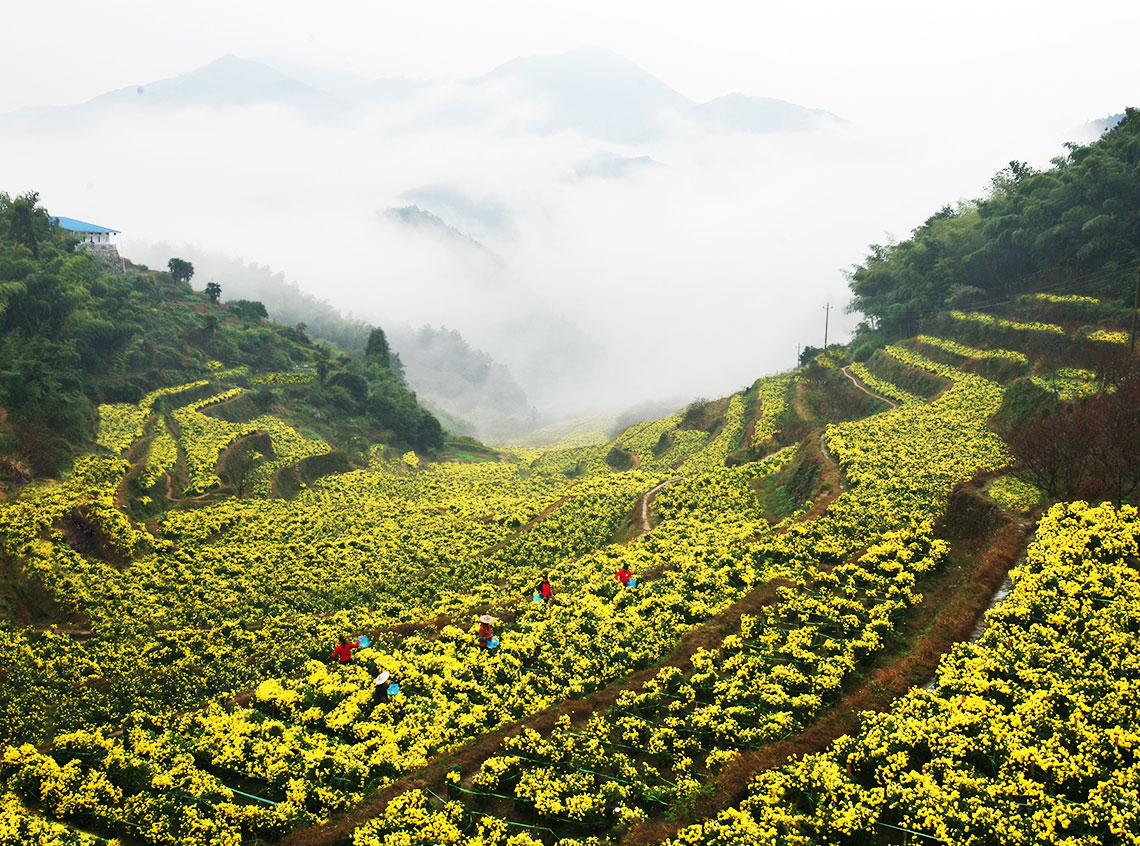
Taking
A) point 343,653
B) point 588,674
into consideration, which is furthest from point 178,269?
point 588,674

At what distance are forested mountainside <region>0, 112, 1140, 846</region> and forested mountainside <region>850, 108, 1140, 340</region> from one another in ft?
24.8

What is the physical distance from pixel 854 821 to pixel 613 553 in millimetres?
19535

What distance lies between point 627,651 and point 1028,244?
4879cm

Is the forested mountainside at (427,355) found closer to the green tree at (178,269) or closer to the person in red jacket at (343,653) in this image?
the green tree at (178,269)

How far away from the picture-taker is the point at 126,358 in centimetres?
5141

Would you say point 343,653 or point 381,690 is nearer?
point 381,690

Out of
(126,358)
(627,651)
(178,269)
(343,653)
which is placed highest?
(178,269)

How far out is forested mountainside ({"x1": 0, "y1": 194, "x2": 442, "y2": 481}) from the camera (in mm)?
35062

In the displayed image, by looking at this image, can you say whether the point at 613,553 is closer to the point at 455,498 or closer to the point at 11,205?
the point at 455,498

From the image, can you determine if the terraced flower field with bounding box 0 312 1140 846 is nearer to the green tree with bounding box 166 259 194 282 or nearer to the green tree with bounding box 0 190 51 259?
the green tree with bounding box 0 190 51 259

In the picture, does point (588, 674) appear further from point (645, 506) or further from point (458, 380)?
point (458, 380)

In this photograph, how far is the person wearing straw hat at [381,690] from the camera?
17.5m

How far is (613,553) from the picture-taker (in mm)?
29656

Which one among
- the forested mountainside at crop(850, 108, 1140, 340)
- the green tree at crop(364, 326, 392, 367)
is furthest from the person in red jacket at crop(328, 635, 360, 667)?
the green tree at crop(364, 326, 392, 367)
